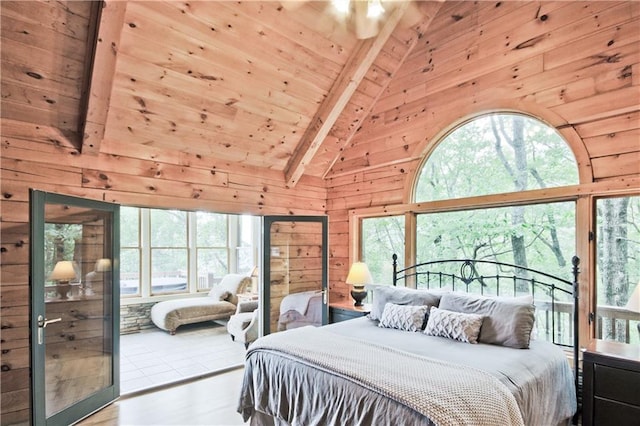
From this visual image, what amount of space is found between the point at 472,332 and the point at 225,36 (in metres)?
3.24

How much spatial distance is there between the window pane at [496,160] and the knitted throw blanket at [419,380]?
6.77 feet

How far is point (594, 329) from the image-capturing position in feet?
9.88

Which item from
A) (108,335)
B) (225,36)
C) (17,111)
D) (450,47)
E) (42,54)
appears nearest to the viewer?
(42,54)

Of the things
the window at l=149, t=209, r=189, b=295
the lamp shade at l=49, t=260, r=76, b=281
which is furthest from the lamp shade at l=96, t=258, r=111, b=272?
the window at l=149, t=209, r=189, b=295

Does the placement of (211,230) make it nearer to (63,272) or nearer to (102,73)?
(63,272)

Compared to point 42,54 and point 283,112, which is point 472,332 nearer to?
point 283,112

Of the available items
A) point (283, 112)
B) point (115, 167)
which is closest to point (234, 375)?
point (115, 167)

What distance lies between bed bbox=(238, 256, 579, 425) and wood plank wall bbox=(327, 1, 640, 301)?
115 cm

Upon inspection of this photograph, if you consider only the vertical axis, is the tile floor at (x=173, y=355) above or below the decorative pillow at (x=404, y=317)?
below

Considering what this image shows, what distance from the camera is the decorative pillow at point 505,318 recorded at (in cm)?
275

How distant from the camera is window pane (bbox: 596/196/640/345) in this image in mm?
2875

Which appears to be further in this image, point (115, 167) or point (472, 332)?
point (115, 167)

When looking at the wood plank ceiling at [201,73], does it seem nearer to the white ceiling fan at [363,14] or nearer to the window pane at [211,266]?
the white ceiling fan at [363,14]

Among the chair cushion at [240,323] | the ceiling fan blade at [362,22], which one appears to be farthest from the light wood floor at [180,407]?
the ceiling fan blade at [362,22]
